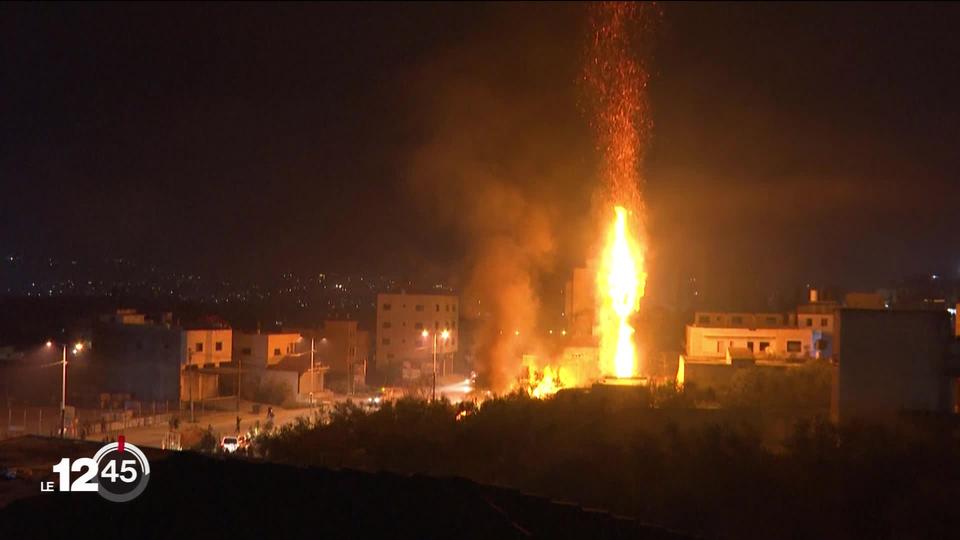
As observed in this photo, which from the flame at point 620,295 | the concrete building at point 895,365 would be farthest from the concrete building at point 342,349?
the concrete building at point 895,365

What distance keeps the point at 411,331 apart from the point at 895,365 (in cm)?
1811

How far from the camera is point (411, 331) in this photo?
28062 mm

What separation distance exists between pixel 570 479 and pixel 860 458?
3.22 m

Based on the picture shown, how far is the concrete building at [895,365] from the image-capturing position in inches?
468

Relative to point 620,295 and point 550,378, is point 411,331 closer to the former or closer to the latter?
point 550,378

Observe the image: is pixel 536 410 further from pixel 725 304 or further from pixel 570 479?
pixel 725 304

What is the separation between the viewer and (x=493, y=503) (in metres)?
5.63

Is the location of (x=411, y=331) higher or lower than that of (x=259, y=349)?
higher

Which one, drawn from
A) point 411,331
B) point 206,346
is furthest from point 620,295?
point 206,346

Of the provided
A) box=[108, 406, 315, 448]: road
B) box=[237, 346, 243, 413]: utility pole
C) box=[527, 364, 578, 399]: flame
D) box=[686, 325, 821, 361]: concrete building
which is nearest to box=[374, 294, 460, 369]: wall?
box=[237, 346, 243, 413]: utility pole

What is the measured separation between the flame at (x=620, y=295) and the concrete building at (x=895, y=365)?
8.20m

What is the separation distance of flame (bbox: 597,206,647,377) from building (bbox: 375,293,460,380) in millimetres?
7587

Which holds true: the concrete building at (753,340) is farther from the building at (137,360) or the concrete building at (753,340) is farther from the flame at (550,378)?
the building at (137,360)

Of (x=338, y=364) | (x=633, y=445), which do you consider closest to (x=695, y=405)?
(x=633, y=445)
